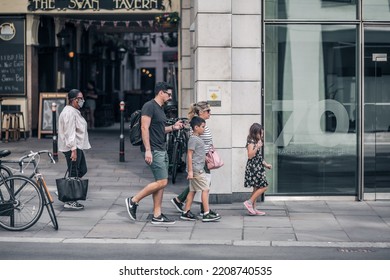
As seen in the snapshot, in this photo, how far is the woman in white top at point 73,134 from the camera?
1296 cm

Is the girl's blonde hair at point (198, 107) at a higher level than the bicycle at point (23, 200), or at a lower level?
higher

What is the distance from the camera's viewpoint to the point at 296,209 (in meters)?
13.4

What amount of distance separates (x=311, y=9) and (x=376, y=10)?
1.06 metres

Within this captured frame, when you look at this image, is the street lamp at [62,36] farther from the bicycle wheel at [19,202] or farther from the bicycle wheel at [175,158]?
the bicycle wheel at [19,202]

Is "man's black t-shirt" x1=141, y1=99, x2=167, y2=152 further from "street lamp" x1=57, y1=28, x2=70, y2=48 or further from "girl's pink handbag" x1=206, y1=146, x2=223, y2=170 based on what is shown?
"street lamp" x1=57, y1=28, x2=70, y2=48

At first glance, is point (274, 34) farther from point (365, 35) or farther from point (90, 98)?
point (90, 98)

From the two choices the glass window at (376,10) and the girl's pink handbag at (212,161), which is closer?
the girl's pink handbag at (212,161)

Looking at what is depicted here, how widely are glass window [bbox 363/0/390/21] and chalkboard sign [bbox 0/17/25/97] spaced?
41.3ft

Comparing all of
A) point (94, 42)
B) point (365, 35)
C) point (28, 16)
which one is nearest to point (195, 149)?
point (365, 35)

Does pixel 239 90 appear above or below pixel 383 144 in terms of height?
above

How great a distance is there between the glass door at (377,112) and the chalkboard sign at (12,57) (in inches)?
493

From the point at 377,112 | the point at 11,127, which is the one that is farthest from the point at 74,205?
the point at 11,127

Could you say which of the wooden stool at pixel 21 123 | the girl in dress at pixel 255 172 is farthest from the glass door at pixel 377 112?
the wooden stool at pixel 21 123

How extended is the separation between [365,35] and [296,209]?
3112mm
